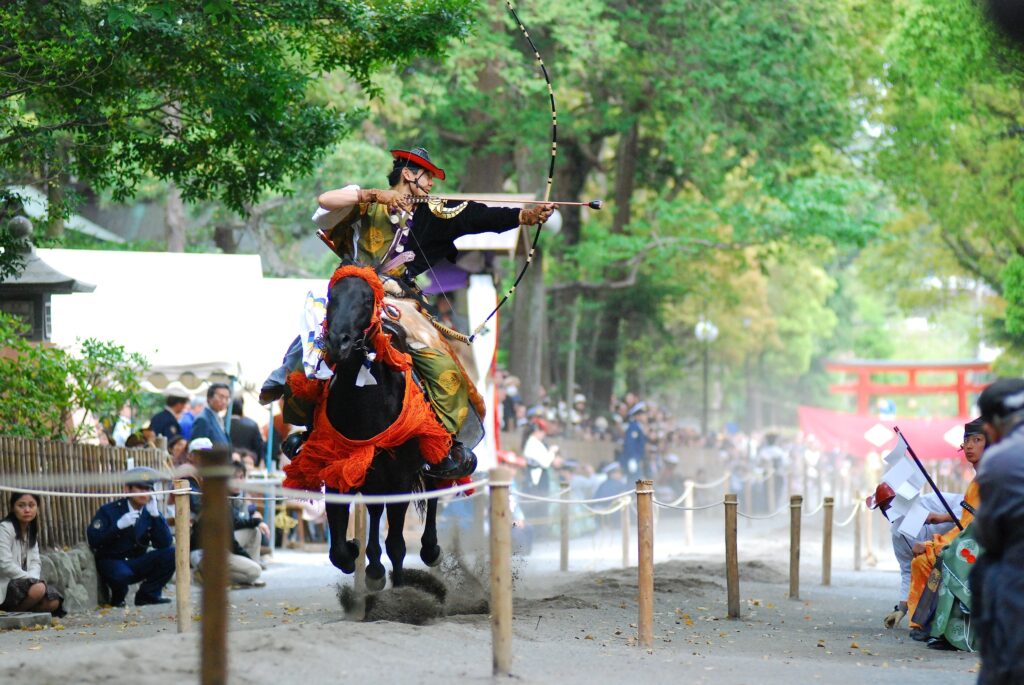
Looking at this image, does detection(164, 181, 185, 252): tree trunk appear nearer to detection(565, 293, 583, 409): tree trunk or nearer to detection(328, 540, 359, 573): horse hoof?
detection(565, 293, 583, 409): tree trunk

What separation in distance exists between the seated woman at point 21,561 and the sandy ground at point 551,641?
33 centimetres

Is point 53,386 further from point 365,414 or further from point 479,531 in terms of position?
point 365,414

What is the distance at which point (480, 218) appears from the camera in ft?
34.2

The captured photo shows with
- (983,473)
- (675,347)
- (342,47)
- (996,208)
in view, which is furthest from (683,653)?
(675,347)

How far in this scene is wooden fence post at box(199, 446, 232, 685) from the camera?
5426 mm

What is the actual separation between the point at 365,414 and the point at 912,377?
44.3 meters

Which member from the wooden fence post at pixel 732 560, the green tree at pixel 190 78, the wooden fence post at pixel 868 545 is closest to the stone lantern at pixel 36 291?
the green tree at pixel 190 78

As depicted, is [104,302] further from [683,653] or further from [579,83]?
[579,83]

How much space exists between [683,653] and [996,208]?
17.3 m

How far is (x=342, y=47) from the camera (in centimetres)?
1309

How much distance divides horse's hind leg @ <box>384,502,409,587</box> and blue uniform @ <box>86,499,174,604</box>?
109 inches

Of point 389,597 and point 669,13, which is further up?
point 669,13

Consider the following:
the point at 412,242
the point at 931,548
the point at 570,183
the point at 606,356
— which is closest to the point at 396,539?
the point at 412,242

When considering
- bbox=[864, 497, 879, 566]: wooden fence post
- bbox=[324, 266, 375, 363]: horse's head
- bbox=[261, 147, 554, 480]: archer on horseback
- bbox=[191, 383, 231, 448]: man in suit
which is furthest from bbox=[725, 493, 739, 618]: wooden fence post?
bbox=[864, 497, 879, 566]: wooden fence post
